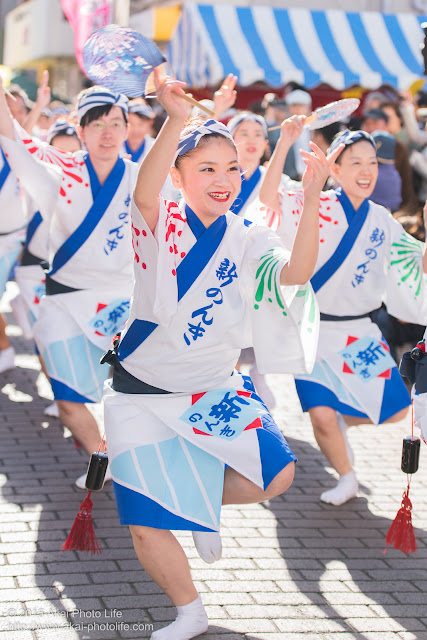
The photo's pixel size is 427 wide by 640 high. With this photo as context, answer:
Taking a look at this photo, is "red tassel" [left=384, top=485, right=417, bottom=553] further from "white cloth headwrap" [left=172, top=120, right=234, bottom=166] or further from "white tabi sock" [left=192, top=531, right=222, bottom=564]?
"white cloth headwrap" [left=172, top=120, right=234, bottom=166]

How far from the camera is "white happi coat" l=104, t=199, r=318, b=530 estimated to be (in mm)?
2971

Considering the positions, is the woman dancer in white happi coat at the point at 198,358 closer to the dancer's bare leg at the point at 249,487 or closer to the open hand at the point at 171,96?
the dancer's bare leg at the point at 249,487

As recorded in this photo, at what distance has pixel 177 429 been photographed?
3033 millimetres

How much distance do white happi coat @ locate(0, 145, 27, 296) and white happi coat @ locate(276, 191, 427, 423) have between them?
7.73 feet

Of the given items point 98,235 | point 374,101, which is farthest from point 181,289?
point 374,101

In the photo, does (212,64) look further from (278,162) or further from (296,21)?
(278,162)

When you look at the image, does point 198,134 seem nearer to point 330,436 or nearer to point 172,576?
point 172,576

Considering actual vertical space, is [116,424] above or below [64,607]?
above

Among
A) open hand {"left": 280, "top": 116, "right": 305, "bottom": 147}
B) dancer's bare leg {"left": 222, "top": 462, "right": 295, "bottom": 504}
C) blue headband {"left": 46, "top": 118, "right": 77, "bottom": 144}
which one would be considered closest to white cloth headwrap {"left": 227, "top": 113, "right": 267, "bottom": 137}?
blue headband {"left": 46, "top": 118, "right": 77, "bottom": 144}

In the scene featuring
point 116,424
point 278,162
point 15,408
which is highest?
point 278,162

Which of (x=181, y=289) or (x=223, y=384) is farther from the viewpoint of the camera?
(x=223, y=384)

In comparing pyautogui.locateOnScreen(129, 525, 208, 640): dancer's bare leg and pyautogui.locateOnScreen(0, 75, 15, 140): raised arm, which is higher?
pyautogui.locateOnScreen(0, 75, 15, 140): raised arm

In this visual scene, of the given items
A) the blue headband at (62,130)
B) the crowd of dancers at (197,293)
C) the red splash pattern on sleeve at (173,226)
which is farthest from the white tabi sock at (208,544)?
the blue headband at (62,130)

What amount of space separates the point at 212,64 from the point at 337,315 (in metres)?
8.62
